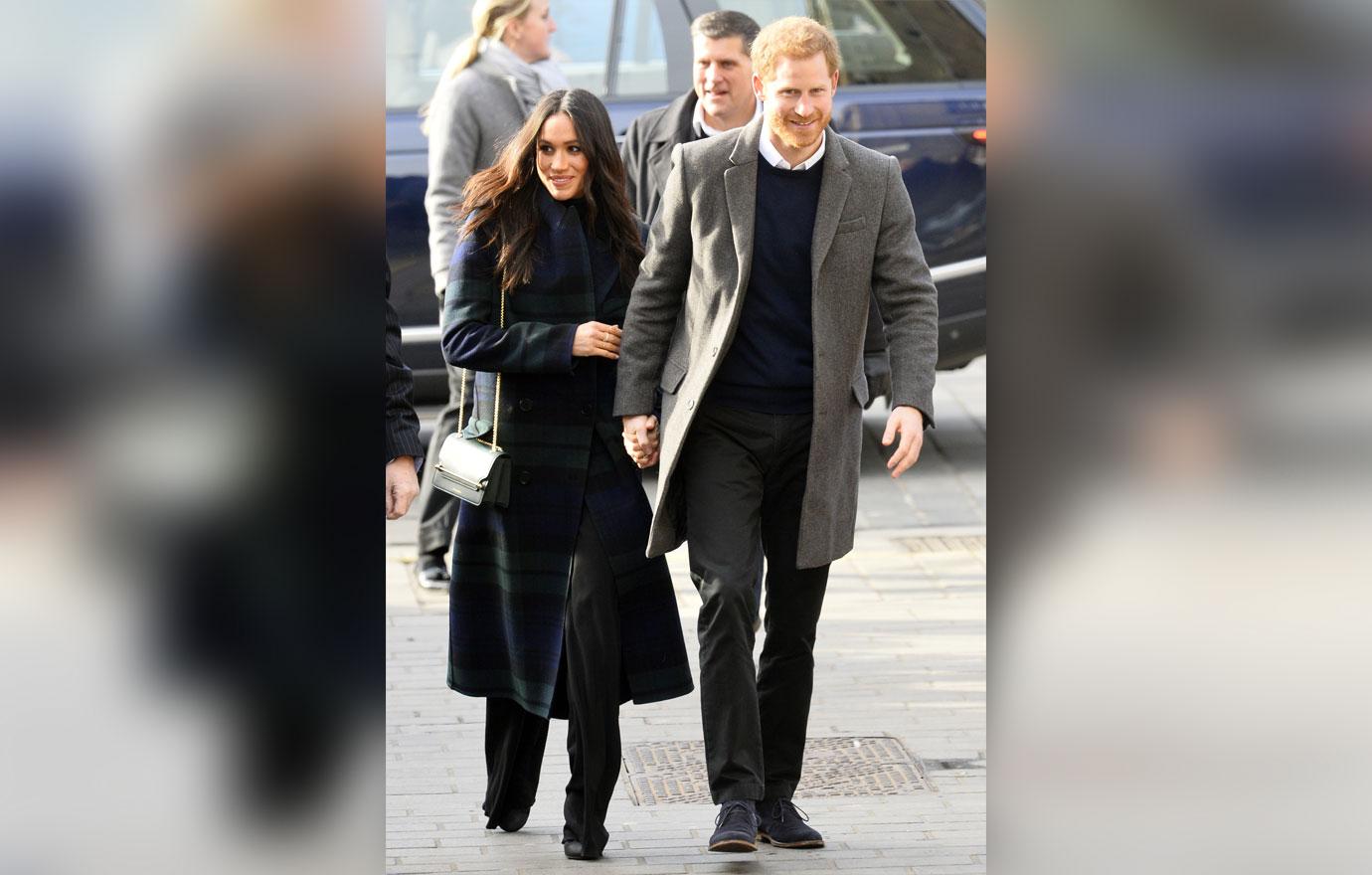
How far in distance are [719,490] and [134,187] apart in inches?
98.3

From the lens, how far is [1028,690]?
2383mm

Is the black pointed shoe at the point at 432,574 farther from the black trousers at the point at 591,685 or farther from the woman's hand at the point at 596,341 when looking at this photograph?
the woman's hand at the point at 596,341

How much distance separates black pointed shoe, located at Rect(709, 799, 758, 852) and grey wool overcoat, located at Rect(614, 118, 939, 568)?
1.88 feet

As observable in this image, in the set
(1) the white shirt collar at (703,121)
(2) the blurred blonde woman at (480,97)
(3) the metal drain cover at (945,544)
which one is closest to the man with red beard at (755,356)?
(1) the white shirt collar at (703,121)

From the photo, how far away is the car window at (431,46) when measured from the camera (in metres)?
9.30

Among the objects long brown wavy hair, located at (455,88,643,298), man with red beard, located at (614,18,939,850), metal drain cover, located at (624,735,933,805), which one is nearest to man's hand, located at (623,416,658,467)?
man with red beard, located at (614,18,939,850)

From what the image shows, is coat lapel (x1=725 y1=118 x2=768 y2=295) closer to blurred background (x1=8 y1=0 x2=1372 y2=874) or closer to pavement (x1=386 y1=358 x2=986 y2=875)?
pavement (x1=386 y1=358 x2=986 y2=875)

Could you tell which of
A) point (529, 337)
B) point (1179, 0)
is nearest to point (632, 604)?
point (529, 337)

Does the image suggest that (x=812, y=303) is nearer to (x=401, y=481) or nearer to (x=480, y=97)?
(x=401, y=481)

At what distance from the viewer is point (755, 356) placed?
4.59m

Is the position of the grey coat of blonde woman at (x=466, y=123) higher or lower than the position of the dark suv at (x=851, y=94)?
higher

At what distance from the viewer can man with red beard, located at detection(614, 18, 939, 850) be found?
4539 millimetres

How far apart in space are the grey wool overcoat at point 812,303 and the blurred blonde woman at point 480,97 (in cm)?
232

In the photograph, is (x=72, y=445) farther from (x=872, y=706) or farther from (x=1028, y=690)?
(x=872, y=706)
